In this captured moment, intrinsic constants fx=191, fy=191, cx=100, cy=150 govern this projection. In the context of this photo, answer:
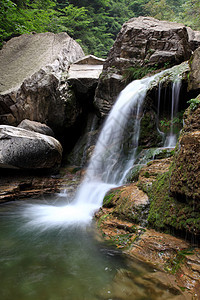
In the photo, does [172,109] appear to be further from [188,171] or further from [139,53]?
[188,171]

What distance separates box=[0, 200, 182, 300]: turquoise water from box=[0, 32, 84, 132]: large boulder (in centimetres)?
698

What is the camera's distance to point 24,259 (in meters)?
A: 2.60

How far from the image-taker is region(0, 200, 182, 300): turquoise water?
1.88 m

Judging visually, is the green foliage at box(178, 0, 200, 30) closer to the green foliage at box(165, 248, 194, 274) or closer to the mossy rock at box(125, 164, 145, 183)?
the mossy rock at box(125, 164, 145, 183)

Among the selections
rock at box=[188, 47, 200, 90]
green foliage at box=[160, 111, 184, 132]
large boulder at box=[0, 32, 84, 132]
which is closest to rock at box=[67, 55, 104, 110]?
large boulder at box=[0, 32, 84, 132]

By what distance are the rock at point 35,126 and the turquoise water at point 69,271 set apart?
18.3 ft

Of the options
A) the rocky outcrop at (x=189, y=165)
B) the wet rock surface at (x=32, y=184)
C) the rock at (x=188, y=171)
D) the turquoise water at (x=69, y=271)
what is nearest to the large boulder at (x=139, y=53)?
the wet rock surface at (x=32, y=184)

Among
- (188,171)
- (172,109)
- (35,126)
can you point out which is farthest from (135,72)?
(188,171)

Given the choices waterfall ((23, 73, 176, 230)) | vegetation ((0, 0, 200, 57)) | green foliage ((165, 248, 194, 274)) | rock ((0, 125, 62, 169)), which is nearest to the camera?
green foliage ((165, 248, 194, 274))

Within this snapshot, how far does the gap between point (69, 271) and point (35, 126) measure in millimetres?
7268

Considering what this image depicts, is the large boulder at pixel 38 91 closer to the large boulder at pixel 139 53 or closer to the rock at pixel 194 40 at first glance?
the large boulder at pixel 139 53

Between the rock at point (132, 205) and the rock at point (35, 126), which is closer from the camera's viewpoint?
the rock at point (132, 205)

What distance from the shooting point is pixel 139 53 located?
8.98 meters

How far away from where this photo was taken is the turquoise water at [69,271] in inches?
74.0
